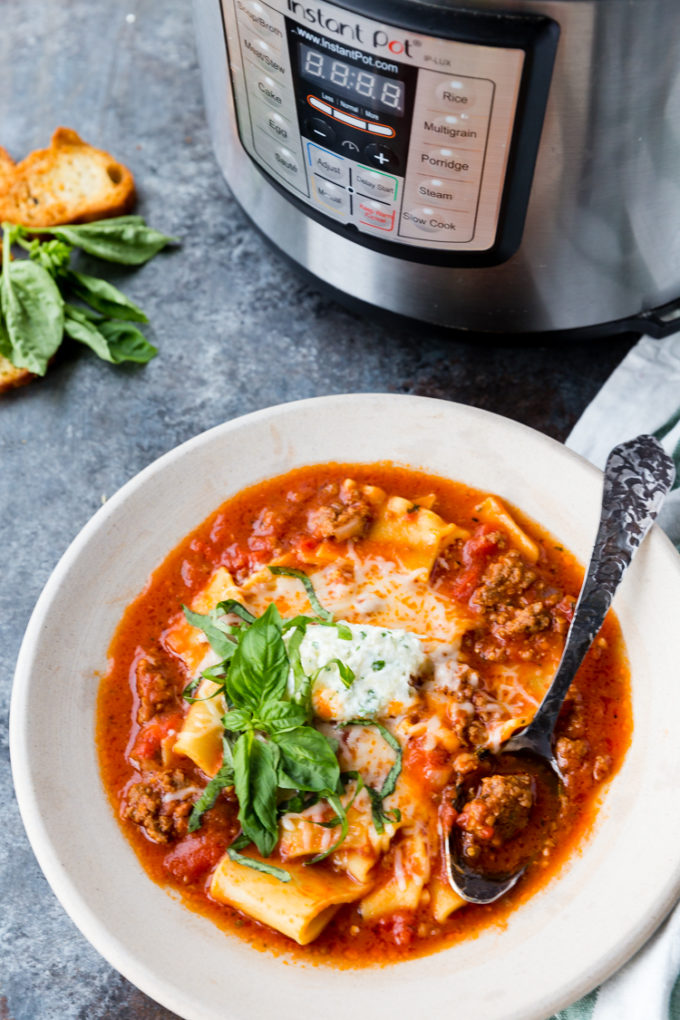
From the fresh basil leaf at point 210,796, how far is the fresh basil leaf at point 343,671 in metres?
0.32

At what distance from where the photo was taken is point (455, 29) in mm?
2279

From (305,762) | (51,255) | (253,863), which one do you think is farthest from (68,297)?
(253,863)

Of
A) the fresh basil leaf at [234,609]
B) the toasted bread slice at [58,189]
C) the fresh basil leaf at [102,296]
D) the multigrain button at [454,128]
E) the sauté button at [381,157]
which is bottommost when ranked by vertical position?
the fresh basil leaf at [234,609]

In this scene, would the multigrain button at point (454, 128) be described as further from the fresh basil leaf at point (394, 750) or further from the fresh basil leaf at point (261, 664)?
the fresh basil leaf at point (394, 750)

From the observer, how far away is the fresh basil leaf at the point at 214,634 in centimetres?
259

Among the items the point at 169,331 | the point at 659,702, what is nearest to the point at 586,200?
the point at 659,702

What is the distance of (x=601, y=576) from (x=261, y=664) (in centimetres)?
88

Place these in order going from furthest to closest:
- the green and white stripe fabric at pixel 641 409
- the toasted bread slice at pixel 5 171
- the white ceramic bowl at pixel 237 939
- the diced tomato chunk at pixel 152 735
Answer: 1. the toasted bread slice at pixel 5 171
2. the green and white stripe fabric at pixel 641 409
3. the diced tomato chunk at pixel 152 735
4. the white ceramic bowl at pixel 237 939

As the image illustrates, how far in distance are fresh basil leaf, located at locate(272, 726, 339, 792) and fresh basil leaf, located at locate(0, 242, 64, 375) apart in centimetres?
165

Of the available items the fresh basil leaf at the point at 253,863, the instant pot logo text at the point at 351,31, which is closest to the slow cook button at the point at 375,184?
the instant pot logo text at the point at 351,31

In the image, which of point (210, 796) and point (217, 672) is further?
point (217, 672)

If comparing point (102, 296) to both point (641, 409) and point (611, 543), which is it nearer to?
point (641, 409)

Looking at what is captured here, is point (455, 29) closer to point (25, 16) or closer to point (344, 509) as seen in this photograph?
point (344, 509)

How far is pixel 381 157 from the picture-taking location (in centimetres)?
266
